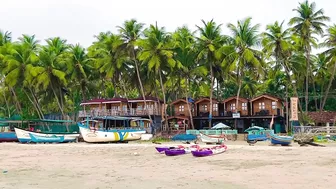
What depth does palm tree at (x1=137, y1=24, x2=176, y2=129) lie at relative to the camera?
142 feet

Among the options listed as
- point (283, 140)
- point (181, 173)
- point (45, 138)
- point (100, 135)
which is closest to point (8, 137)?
point (45, 138)

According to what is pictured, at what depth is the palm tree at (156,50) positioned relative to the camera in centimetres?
4322

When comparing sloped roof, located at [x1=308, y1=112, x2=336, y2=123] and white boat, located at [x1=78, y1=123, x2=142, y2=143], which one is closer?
white boat, located at [x1=78, y1=123, x2=142, y2=143]

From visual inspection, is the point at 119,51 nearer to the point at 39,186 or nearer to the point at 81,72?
the point at 81,72

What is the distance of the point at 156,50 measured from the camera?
43.4 m

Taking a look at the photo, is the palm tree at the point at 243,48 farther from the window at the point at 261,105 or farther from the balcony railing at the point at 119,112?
the balcony railing at the point at 119,112

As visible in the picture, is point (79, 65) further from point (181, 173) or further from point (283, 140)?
point (181, 173)

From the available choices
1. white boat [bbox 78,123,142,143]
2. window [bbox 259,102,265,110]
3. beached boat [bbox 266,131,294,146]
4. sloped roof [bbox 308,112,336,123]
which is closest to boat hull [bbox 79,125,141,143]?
white boat [bbox 78,123,142,143]

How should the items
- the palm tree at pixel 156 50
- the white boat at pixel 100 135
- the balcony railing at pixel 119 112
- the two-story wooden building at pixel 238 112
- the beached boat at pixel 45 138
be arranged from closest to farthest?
the white boat at pixel 100 135 < the beached boat at pixel 45 138 < the palm tree at pixel 156 50 < the two-story wooden building at pixel 238 112 < the balcony railing at pixel 119 112

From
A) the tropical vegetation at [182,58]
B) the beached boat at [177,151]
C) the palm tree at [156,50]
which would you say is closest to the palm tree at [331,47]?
the tropical vegetation at [182,58]

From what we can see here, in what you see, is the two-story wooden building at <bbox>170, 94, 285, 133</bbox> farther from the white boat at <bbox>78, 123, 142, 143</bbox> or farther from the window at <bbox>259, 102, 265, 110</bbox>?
the white boat at <bbox>78, 123, 142, 143</bbox>

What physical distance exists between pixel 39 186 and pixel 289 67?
38.4 metres

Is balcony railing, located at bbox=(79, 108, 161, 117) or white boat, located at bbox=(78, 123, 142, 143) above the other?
balcony railing, located at bbox=(79, 108, 161, 117)

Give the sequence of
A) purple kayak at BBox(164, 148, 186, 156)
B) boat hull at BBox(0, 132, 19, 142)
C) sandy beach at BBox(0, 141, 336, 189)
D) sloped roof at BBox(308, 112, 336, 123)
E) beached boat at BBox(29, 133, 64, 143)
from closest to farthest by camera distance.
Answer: sandy beach at BBox(0, 141, 336, 189) → purple kayak at BBox(164, 148, 186, 156) → beached boat at BBox(29, 133, 64, 143) → boat hull at BBox(0, 132, 19, 142) → sloped roof at BBox(308, 112, 336, 123)
